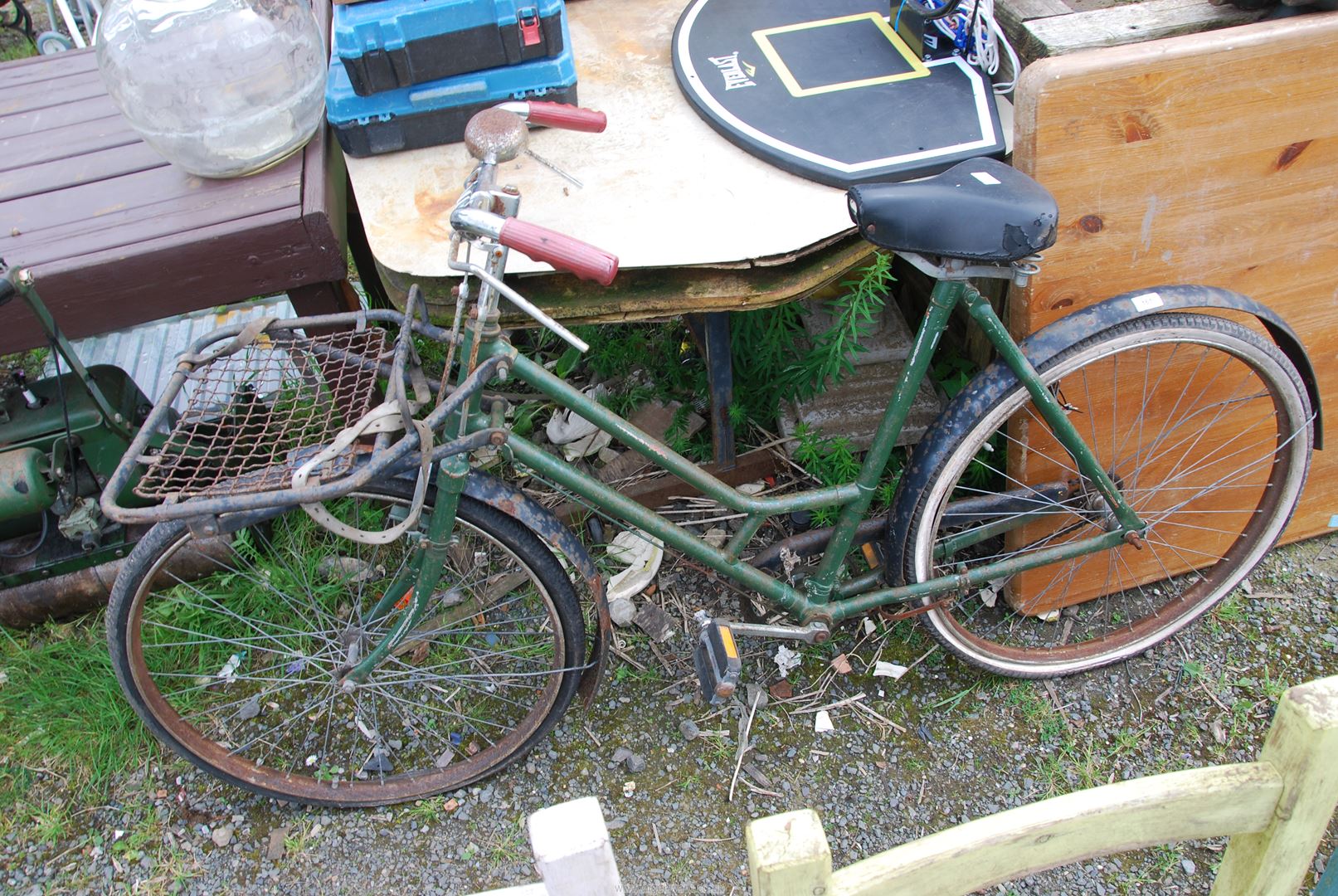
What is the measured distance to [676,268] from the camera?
2.31m

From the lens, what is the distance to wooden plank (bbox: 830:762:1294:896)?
121 cm

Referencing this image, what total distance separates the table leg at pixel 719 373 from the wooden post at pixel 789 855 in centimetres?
161

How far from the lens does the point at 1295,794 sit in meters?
1.25

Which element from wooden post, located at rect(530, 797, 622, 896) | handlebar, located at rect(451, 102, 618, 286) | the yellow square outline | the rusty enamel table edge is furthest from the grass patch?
the yellow square outline

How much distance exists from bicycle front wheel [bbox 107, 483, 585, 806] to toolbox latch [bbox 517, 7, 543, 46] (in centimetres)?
130

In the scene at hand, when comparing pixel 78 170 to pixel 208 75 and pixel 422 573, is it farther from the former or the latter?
pixel 422 573

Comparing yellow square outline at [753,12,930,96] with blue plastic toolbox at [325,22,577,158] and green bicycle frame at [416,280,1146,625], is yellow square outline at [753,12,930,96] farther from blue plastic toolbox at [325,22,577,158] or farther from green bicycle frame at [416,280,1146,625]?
green bicycle frame at [416,280,1146,625]

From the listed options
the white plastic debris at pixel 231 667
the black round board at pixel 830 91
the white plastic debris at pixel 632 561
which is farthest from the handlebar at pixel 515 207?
the white plastic debris at pixel 231 667

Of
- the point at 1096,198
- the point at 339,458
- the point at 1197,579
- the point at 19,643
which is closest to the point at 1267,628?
the point at 1197,579

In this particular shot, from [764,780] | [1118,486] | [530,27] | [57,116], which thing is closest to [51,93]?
[57,116]

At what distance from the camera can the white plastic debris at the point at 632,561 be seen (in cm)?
298

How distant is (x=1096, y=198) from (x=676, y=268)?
3.26 ft

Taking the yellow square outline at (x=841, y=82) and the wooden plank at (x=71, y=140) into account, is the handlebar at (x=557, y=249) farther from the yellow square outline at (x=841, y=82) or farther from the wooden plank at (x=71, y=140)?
the wooden plank at (x=71, y=140)

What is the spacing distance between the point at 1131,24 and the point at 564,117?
4.70 feet
